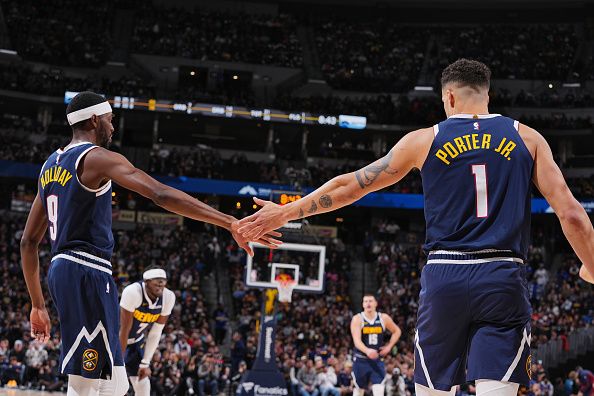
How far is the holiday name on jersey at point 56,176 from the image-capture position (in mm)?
5519

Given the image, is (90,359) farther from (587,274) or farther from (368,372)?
(368,372)

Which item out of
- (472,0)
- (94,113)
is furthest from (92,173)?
(472,0)

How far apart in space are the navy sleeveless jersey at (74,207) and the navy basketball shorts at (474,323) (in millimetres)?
2485

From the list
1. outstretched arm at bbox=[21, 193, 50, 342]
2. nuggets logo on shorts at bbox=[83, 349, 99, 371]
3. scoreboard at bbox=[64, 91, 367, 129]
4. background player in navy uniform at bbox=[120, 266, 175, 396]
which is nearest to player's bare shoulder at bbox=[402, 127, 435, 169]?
nuggets logo on shorts at bbox=[83, 349, 99, 371]

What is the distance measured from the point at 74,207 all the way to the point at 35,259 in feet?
2.91

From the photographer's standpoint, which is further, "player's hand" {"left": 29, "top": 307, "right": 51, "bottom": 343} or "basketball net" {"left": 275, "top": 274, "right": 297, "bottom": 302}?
"basketball net" {"left": 275, "top": 274, "right": 297, "bottom": 302}

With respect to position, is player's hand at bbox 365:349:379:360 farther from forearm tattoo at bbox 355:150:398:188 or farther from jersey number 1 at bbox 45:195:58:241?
forearm tattoo at bbox 355:150:398:188

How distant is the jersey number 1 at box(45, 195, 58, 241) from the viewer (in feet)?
18.4

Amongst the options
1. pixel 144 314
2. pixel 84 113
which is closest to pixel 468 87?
pixel 84 113

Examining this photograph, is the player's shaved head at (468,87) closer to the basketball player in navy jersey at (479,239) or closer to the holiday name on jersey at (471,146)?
the basketball player in navy jersey at (479,239)

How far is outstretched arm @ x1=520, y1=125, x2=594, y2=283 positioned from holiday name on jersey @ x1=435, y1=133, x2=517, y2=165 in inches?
7.4

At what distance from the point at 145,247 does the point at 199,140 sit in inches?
416

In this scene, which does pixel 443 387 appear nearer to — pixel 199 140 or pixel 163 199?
pixel 163 199

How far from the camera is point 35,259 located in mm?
6133
